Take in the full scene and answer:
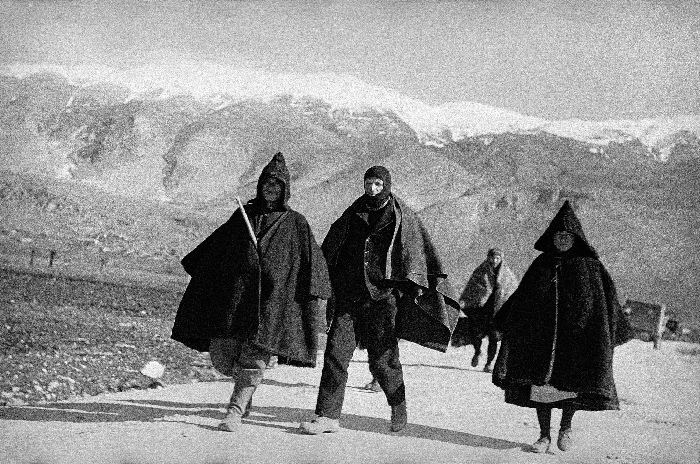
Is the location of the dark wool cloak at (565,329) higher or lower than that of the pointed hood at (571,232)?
lower

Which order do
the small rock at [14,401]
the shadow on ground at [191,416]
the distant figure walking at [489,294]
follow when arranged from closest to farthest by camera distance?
the shadow on ground at [191,416]
the small rock at [14,401]
the distant figure walking at [489,294]

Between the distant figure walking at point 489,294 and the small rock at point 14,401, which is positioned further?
the distant figure walking at point 489,294

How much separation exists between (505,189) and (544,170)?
1.76 m

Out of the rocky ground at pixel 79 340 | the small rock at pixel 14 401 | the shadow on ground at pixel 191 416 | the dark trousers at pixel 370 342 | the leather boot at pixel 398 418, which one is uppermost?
the dark trousers at pixel 370 342

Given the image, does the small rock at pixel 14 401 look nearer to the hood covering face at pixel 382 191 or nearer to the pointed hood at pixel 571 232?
the hood covering face at pixel 382 191

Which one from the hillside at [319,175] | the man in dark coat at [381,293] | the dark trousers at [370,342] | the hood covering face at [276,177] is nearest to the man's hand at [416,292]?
the man in dark coat at [381,293]

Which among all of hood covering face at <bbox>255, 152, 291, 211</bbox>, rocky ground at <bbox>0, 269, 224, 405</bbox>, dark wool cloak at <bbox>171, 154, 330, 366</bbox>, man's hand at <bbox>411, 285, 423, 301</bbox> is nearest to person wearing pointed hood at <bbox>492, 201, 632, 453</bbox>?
man's hand at <bbox>411, 285, 423, 301</bbox>

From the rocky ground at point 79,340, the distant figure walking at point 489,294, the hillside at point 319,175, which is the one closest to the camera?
the rocky ground at point 79,340

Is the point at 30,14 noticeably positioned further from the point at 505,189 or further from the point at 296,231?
the point at 505,189

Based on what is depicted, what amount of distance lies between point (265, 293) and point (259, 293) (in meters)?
0.05

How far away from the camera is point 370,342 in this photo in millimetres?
5336

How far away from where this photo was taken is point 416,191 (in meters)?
13.8

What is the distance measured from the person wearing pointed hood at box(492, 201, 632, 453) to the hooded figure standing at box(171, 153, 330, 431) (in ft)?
4.08

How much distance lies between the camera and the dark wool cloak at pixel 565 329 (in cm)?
511
